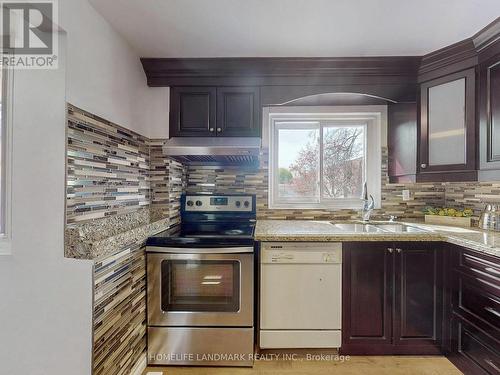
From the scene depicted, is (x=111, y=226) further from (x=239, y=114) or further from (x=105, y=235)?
(x=239, y=114)

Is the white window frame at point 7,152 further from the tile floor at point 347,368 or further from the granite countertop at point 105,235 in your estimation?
the tile floor at point 347,368

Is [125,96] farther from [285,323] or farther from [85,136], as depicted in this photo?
[285,323]

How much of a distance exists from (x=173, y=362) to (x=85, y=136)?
158 centimetres

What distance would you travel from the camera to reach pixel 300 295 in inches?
76.8

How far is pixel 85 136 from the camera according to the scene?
1470 mm

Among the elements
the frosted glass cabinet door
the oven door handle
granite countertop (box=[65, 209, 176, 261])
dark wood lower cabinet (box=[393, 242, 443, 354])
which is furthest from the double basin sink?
granite countertop (box=[65, 209, 176, 261])

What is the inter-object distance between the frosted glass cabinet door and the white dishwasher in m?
1.09

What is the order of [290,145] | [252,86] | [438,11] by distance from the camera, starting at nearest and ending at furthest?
[438,11]
[252,86]
[290,145]

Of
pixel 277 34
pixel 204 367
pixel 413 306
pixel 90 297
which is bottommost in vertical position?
pixel 204 367

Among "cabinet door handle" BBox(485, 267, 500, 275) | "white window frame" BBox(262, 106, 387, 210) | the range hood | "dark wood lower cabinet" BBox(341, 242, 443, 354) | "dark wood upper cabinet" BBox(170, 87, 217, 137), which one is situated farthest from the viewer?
"white window frame" BBox(262, 106, 387, 210)

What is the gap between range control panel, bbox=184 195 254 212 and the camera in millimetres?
2527

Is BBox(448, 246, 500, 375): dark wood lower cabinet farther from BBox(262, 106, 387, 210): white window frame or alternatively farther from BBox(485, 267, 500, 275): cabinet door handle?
BBox(262, 106, 387, 210): white window frame

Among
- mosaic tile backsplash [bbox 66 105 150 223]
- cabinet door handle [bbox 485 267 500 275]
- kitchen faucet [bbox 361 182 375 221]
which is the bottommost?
cabinet door handle [bbox 485 267 500 275]

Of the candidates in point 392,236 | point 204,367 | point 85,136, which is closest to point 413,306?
point 392,236
